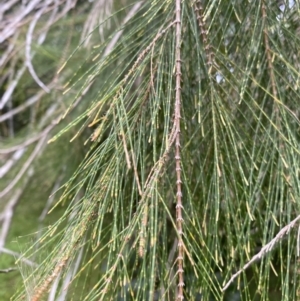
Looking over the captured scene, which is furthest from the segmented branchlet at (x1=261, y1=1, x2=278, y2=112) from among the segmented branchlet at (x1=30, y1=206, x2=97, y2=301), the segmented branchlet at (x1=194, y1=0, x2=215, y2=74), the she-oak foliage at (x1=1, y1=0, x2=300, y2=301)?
the segmented branchlet at (x1=30, y1=206, x2=97, y2=301)

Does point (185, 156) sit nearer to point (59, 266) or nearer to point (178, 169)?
point (178, 169)

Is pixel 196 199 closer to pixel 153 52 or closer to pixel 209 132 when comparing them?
pixel 209 132

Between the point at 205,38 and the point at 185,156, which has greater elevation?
the point at 205,38

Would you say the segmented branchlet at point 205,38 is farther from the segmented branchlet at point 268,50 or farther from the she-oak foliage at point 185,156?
the segmented branchlet at point 268,50

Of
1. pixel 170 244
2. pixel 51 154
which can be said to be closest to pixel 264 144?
pixel 170 244

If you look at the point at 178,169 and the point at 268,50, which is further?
the point at 268,50

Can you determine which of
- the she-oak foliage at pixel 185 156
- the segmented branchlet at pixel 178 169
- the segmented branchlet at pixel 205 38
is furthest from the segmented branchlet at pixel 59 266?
the segmented branchlet at pixel 205 38

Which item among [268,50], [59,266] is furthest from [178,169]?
[268,50]

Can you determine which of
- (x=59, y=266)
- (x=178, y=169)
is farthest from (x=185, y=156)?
(x=59, y=266)
